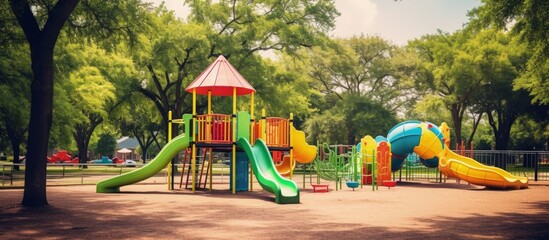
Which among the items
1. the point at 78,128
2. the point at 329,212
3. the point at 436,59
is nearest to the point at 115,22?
Answer: the point at 329,212

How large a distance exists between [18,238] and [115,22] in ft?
31.7

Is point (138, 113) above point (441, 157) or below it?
above

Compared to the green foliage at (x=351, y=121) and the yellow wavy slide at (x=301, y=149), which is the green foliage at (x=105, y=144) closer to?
the green foliage at (x=351, y=121)

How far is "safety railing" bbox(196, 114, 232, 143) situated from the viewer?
20078mm

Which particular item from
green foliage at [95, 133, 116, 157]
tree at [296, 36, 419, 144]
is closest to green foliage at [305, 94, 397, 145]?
tree at [296, 36, 419, 144]

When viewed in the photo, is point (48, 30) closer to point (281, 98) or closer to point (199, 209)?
point (199, 209)

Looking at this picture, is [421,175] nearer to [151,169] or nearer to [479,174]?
[479,174]

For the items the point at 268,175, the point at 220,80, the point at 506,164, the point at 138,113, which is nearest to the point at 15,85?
the point at 220,80

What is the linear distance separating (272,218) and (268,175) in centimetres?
578

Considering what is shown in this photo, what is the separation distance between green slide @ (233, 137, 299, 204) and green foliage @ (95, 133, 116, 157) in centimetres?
7515

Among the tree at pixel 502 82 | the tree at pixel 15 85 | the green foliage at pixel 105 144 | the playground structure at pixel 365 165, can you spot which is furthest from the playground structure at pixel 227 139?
the green foliage at pixel 105 144

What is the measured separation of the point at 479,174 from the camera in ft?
75.4

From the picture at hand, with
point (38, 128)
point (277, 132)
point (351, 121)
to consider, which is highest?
point (351, 121)

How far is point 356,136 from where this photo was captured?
52.2 metres
